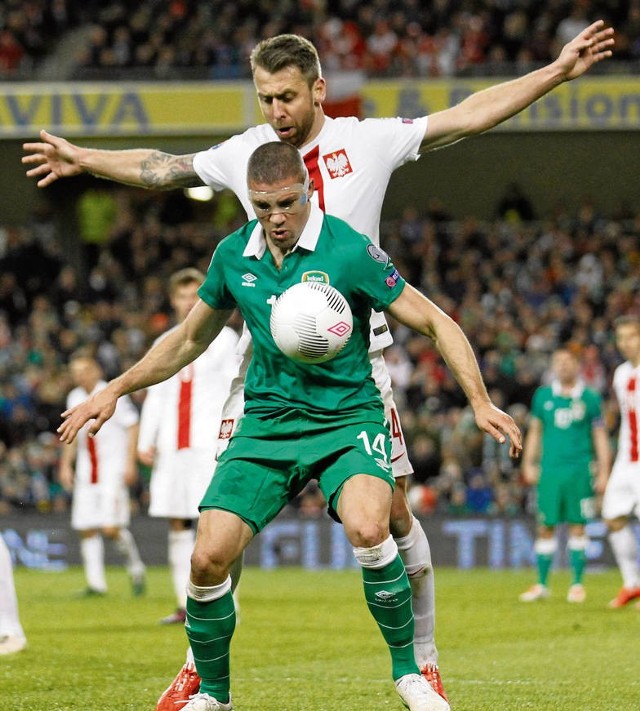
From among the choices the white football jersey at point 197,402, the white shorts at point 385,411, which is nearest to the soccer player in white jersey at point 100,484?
the white football jersey at point 197,402

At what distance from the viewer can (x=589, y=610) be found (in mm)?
11641

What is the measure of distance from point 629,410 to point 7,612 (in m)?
6.62

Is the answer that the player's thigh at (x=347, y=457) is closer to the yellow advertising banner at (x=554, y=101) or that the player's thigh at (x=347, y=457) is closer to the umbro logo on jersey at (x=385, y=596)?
the umbro logo on jersey at (x=385, y=596)

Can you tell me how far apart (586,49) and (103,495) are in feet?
28.9

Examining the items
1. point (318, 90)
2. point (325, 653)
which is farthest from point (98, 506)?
point (318, 90)

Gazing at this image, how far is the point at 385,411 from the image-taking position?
6016 millimetres

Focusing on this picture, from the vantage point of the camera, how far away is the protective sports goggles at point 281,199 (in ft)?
17.6

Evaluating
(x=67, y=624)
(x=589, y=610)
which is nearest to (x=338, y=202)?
(x=67, y=624)

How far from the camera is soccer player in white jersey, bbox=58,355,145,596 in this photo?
44.7 ft

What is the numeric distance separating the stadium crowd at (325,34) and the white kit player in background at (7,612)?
1801 centimetres

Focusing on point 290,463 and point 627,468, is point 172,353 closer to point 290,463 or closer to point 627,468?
point 290,463

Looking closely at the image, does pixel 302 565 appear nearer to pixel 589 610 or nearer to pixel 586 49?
pixel 589 610

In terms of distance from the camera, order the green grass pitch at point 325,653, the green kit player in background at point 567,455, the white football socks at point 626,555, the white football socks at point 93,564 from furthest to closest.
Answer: the white football socks at point 93,564 < the green kit player in background at point 567,455 < the white football socks at point 626,555 < the green grass pitch at point 325,653

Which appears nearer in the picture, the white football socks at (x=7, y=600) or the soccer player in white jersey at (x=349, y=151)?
the soccer player in white jersey at (x=349, y=151)
